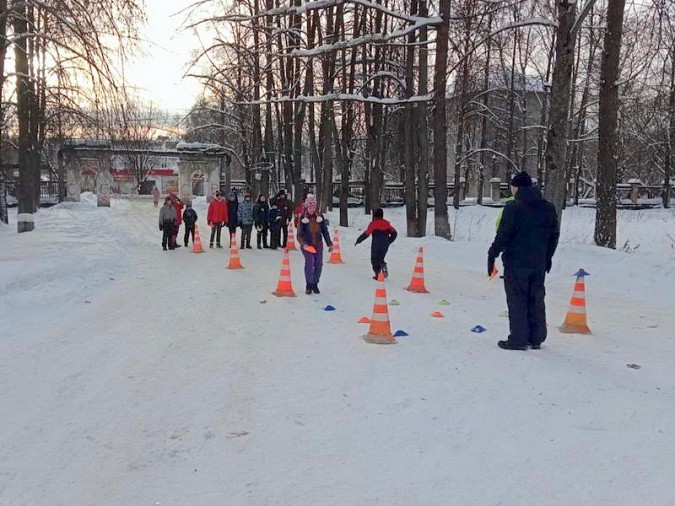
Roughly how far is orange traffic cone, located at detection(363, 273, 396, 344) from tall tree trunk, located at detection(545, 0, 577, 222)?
7495 millimetres

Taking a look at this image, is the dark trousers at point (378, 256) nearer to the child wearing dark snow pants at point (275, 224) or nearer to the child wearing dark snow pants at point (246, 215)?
the child wearing dark snow pants at point (275, 224)

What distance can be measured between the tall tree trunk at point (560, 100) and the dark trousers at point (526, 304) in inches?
273

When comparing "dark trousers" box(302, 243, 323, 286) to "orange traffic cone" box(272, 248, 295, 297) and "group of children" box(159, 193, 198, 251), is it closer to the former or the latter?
"orange traffic cone" box(272, 248, 295, 297)

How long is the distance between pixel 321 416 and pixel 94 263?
9554 mm

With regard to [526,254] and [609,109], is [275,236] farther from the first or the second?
[526,254]

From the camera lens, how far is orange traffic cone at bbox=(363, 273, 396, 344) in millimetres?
6645

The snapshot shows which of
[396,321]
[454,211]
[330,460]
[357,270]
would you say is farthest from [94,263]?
[454,211]

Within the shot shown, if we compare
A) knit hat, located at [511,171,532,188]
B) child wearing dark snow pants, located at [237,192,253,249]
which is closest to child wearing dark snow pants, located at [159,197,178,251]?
child wearing dark snow pants, located at [237,192,253,249]

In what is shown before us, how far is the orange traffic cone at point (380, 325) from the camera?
664 cm

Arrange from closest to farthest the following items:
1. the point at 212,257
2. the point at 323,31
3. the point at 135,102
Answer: the point at 135,102, the point at 212,257, the point at 323,31

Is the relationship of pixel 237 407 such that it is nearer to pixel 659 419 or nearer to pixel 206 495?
pixel 206 495

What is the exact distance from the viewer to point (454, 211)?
35250 mm

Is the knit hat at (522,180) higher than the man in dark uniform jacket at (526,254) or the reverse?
higher

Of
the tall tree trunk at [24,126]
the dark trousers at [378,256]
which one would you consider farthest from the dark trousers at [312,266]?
the tall tree trunk at [24,126]
